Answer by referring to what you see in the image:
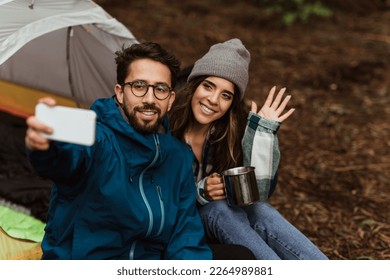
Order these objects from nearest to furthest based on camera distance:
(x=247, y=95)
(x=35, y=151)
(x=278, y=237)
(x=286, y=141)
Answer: (x=35, y=151) → (x=278, y=237) → (x=286, y=141) → (x=247, y=95)

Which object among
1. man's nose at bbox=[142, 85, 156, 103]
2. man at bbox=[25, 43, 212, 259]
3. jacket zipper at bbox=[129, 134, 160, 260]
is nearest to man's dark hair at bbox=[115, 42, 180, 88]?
man at bbox=[25, 43, 212, 259]

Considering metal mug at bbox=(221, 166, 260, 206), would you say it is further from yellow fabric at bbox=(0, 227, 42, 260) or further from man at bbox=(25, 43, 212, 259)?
yellow fabric at bbox=(0, 227, 42, 260)

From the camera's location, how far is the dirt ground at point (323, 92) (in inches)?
146

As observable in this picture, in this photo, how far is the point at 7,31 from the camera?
2441 millimetres

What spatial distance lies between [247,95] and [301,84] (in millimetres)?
673

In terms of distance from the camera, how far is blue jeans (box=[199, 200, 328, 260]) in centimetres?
254

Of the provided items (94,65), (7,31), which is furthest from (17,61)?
(7,31)

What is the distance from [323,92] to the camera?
5570 millimetres

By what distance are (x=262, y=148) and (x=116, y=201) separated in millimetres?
857

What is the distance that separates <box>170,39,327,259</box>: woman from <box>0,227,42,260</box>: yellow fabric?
876mm

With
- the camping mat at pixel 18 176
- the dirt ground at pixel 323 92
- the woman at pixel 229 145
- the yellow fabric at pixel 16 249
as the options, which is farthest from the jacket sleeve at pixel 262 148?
the camping mat at pixel 18 176

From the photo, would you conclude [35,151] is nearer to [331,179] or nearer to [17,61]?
[17,61]

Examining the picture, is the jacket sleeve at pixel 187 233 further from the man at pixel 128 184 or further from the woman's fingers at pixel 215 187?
the woman's fingers at pixel 215 187

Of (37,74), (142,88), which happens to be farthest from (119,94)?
(37,74)
